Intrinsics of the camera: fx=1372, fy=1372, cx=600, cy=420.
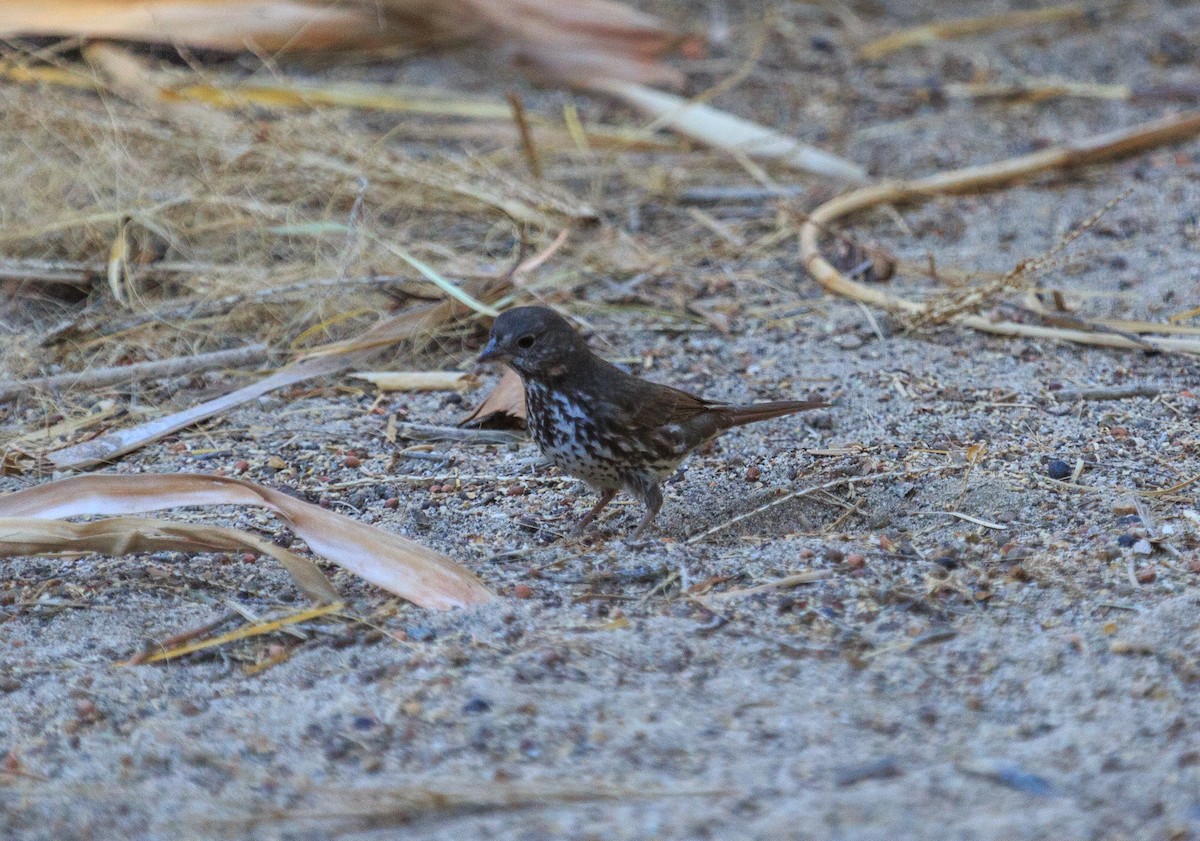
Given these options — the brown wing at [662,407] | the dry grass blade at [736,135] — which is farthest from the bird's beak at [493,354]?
the dry grass blade at [736,135]

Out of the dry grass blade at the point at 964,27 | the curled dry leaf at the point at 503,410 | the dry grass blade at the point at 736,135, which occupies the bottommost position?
the curled dry leaf at the point at 503,410

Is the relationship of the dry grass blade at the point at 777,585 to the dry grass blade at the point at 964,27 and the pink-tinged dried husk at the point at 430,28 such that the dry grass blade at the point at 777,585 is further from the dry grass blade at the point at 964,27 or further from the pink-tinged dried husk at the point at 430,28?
the dry grass blade at the point at 964,27

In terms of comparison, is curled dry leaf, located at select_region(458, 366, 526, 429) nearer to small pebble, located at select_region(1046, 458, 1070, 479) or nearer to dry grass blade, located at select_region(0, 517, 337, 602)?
dry grass blade, located at select_region(0, 517, 337, 602)

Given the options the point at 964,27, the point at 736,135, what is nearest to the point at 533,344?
the point at 736,135

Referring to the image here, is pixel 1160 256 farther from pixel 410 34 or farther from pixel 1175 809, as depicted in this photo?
pixel 410 34

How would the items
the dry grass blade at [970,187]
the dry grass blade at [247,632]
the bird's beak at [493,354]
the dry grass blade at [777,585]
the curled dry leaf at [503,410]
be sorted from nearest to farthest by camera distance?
the dry grass blade at [247,632] < the dry grass blade at [777,585] < the bird's beak at [493,354] < the curled dry leaf at [503,410] < the dry grass blade at [970,187]

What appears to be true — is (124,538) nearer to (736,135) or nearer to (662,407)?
(662,407)
